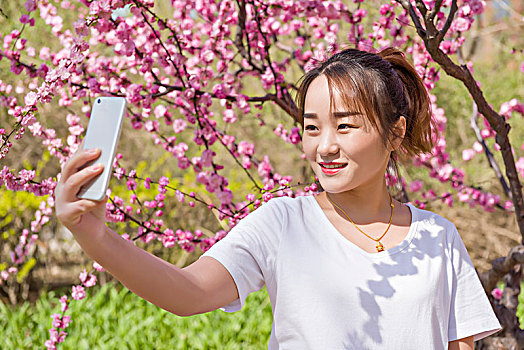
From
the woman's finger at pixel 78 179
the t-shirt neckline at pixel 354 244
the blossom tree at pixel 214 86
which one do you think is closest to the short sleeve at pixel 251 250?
the t-shirt neckline at pixel 354 244

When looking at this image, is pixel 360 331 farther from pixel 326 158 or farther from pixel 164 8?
pixel 164 8

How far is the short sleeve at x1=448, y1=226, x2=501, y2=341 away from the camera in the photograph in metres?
1.63

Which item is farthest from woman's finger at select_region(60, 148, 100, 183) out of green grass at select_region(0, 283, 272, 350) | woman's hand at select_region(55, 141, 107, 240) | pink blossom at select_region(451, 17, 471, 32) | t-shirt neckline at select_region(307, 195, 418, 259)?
green grass at select_region(0, 283, 272, 350)

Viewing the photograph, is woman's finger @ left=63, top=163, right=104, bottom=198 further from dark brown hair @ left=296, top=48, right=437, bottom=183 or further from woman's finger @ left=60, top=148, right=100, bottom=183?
dark brown hair @ left=296, top=48, right=437, bottom=183

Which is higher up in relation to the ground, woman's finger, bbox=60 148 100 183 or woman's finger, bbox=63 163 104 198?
woman's finger, bbox=60 148 100 183

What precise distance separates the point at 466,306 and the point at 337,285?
40 cm

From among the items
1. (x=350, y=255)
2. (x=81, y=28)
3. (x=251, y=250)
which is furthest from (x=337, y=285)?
(x=81, y=28)

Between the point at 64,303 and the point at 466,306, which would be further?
the point at 64,303

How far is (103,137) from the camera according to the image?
111 cm

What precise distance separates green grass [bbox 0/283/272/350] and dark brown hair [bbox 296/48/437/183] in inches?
99.7

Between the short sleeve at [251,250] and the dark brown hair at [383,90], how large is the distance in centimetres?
34

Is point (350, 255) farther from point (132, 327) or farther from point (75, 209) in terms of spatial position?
point (132, 327)

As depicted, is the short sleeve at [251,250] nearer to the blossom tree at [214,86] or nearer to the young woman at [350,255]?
the young woman at [350,255]

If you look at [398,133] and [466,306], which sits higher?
[398,133]
